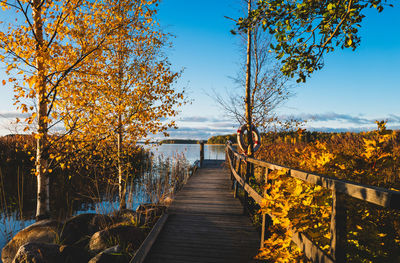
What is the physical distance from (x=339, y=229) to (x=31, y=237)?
6.05 meters

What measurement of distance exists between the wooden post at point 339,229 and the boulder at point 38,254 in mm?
4541

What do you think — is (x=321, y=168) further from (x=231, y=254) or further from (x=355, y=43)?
(x=355, y=43)

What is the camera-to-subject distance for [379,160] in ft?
10.2

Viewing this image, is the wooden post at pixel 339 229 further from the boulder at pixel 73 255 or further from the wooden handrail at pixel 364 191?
the boulder at pixel 73 255

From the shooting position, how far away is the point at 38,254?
4531 millimetres

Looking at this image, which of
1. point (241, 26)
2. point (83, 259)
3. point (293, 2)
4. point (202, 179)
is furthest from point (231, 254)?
point (202, 179)

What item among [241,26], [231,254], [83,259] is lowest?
[83,259]

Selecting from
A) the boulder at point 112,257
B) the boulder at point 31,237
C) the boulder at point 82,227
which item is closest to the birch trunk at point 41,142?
the boulder at point 31,237

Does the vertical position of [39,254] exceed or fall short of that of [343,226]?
it falls short

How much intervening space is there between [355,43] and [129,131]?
6.37 metres

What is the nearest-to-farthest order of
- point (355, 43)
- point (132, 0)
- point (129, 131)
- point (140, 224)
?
point (355, 43) < point (140, 224) < point (129, 131) < point (132, 0)

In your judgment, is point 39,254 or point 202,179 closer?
point 39,254

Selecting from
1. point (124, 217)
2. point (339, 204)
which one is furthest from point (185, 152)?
point (339, 204)

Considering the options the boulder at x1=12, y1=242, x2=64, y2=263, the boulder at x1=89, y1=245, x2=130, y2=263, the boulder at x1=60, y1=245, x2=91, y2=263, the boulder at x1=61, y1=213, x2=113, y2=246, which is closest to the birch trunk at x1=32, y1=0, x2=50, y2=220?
the boulder at x1=61, y1=213, x2=113, y2=246
